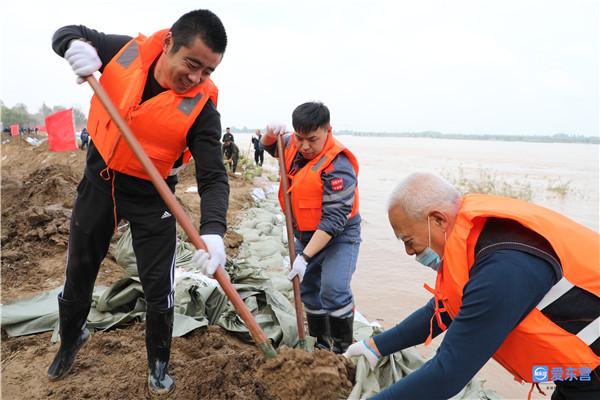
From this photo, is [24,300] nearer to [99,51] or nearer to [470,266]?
[99,51]

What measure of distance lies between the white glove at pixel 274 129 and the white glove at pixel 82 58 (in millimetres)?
1430

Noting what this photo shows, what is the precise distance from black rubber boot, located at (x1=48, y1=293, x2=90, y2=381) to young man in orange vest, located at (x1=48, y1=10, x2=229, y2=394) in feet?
0.04

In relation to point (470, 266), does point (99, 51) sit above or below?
above

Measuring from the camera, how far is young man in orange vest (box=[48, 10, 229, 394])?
70.3 inches

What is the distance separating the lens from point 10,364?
2453mm

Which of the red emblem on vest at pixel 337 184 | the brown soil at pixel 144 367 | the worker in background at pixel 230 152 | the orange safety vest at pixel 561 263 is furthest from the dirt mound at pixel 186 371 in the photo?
the worker in background at pixel 230 152

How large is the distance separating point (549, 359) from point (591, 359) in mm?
125

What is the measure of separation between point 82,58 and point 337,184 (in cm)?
158

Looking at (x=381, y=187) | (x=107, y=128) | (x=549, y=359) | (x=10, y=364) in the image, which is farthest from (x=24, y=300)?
(x=381, y=187)

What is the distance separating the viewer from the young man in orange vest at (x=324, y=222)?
2.62m

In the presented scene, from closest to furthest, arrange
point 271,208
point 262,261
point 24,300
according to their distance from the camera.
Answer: point 24,300 → point 262,261 → point 271,208

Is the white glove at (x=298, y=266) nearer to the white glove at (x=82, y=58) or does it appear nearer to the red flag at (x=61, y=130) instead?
the white glove at (x=82, y=58)

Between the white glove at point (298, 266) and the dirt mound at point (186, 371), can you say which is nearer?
the dirt mound at point (186, 371)

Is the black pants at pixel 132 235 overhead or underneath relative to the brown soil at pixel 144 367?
overhead
